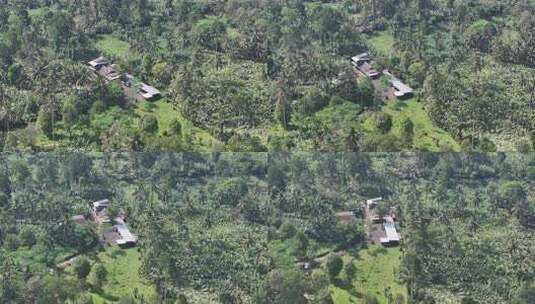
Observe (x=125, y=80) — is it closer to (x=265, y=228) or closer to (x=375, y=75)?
(x=375, y=75)

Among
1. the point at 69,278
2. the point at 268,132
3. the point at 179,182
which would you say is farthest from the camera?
the point at 268,132

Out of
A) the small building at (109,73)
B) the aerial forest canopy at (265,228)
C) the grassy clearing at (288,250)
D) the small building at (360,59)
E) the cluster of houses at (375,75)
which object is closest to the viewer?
the aerial forest canopy at (265,228)

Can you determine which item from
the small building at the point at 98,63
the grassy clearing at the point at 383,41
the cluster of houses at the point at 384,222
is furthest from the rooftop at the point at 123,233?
the grassy clearing at the point at 383,41

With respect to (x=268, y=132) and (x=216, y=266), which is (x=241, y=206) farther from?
(x=268, y=132)

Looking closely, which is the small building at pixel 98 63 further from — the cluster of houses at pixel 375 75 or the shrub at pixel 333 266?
the shrub at pixel 333 266

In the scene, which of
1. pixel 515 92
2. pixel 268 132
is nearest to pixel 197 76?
pixel 268 132

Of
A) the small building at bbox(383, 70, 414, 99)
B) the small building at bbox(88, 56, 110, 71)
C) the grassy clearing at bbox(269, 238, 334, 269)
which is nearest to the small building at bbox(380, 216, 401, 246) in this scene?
the grassy clearing at bbox(269, 238, 334, 269)
